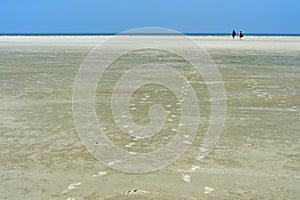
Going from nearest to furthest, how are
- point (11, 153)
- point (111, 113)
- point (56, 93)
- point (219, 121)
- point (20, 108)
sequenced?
point (11, 153)
point (219, 121)
point (111, 113)
point (20, 108)
point (56, 93)

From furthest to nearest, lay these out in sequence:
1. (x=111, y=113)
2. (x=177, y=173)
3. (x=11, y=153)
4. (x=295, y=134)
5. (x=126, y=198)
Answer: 1. (x=111, y=113)
2. (x=295, y=134)
3. (x=11, y=153)
4. (x=177, y=173)
5. (x=126, y=198)

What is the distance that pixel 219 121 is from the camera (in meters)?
8.24

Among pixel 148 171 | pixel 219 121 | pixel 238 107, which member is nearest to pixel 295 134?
pixel 219 121

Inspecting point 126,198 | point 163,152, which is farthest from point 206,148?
point 126,198

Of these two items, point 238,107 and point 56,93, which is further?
point 56,93

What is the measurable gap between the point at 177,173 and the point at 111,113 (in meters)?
3.91

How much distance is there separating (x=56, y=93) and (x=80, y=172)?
6983 mm

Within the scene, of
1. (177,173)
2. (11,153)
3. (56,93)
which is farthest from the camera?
(56,93)

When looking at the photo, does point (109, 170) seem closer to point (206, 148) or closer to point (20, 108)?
point (206, 148)

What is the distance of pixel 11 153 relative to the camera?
6.19 m

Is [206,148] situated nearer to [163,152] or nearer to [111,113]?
[163,152]

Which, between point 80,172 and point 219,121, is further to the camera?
point 219,121

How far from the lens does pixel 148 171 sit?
17.7 ft

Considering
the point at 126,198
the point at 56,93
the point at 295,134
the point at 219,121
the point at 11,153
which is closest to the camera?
the point at 126,198
